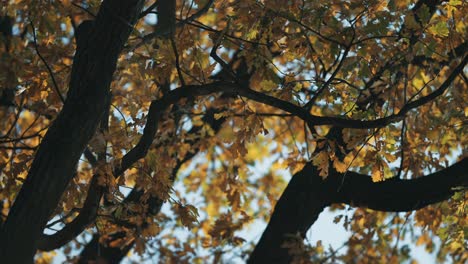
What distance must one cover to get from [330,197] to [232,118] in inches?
50.0

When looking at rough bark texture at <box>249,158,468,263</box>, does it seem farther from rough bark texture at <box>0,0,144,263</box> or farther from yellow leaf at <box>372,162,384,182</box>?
rough bark texture at <box>0,0,144,263</box>

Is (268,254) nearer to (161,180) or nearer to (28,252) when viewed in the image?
(161,180)

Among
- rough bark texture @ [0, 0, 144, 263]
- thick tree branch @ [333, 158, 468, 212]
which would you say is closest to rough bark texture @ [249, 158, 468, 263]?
thick tree branch @ [333, 158, 468, 212]

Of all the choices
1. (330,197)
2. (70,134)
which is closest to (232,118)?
(330,197)

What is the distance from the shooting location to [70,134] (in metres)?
5.30

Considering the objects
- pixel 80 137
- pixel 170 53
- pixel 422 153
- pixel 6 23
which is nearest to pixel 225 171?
pixel 422 153

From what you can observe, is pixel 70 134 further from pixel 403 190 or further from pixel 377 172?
pixel 403 190

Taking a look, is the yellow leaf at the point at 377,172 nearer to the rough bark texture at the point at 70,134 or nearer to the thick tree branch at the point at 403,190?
the thick tree branch at the point at 403,190

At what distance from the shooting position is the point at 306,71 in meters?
9.73

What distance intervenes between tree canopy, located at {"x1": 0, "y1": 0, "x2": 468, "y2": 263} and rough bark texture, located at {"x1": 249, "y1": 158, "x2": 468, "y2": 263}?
12 mm

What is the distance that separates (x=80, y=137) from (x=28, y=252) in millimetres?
852

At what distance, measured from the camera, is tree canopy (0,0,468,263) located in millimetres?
5352

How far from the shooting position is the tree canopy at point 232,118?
5352 millimetres

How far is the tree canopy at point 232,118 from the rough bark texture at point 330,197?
12 millimetres
